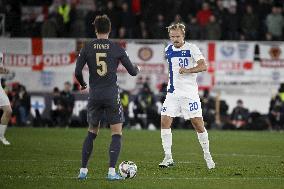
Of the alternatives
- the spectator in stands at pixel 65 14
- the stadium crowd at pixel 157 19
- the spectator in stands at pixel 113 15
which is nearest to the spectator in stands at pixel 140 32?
the stadium crowd at pixel 157 19

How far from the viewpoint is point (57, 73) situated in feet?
107

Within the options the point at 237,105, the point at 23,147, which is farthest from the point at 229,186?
the point at 237,105

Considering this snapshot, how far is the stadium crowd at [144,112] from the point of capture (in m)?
31.8

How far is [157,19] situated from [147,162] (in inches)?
647

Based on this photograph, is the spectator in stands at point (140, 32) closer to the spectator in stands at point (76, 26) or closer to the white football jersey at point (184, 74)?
the spectator in stands at point (76, 26)

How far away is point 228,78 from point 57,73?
6.29 metres

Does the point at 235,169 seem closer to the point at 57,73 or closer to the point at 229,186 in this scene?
the point at 229,186

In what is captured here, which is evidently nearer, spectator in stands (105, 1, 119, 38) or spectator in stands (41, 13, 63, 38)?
spectator in stands (105, 1, 119, 38)

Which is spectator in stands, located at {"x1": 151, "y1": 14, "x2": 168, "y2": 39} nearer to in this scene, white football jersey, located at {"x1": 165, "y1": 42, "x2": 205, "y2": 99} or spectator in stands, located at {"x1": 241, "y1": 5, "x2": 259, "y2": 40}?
spectator in stands, located at {"x1": 241, "y1": 5, "x2": 259, "y2": 40}

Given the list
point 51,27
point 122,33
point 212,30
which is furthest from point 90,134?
point 51,27

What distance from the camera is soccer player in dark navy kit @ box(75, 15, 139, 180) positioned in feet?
44.4

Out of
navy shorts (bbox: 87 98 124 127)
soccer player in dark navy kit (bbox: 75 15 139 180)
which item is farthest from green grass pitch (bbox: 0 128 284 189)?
navy shorts (bbox: 87 98 124 127)

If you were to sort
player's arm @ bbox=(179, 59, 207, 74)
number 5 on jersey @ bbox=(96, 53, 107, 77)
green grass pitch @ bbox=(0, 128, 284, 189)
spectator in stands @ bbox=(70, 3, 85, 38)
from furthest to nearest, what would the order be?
spectator in stands @ bbox=(70, 3, 85, 38)
player's arm @ bbox=(179, 59, 207, 74)
number 5 on jersey @ bbox=(96, 53, 107, 77)
green grass pitch @ bbox=(0, 128, 284, 189)

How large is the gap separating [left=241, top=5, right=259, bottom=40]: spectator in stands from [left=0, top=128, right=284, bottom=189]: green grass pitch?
6.70 metres
